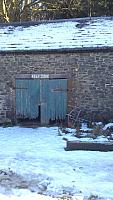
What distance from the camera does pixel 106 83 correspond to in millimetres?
18781

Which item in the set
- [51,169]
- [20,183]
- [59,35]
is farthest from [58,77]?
[20,183]

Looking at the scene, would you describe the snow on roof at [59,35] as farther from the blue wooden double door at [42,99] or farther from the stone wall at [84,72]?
the blue wooden double door at [42,99]

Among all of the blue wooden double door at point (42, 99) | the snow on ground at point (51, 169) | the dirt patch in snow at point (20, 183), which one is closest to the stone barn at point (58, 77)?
the blue wooden double door at point (42, 99)

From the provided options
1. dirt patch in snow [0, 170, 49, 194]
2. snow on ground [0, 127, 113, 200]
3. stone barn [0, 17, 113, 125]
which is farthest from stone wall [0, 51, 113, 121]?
dirt patch in snow [0, 170, 49, 194]

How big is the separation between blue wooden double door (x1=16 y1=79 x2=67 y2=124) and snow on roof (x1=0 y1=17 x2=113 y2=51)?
57.5 inches

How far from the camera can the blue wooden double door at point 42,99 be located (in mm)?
19000

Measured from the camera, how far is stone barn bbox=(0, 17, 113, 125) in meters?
18.8

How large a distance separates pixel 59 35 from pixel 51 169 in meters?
9.35

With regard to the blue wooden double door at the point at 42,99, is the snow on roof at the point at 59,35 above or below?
above

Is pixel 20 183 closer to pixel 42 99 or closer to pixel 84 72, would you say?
pixel 42 99

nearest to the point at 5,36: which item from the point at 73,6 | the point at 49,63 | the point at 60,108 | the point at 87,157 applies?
the point at 49,63

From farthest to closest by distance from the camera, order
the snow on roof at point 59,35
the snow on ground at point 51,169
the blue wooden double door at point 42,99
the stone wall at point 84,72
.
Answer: the snow on roof at point 59,35, the blue wooden double door at point 42,99, the stone wall at point 84,72, the snow on ground at point 51,169

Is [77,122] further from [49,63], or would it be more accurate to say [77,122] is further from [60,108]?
[49,63]

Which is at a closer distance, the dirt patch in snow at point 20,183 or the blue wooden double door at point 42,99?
the dirt patch in snow at point 20,183
